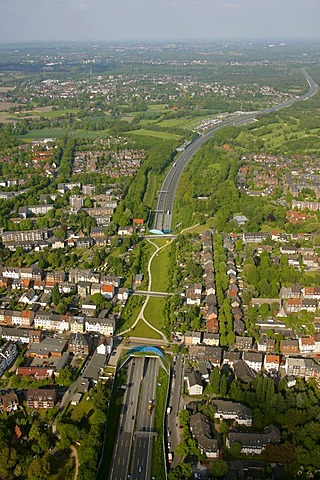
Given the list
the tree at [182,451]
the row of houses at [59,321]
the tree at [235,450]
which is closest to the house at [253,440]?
the tree at [235,450]

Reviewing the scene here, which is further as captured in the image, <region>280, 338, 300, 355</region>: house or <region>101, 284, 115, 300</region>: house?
<region>101, 284, 115, 300</region>: house

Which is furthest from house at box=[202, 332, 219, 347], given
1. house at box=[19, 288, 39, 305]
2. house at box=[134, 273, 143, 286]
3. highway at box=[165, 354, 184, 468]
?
house at box=[19, 288, 39, 305]

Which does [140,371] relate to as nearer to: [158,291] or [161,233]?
[158,291]

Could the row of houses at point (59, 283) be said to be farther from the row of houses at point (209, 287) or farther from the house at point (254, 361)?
the house at point (254, 361)

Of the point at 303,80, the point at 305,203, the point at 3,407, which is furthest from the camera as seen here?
the point at 303,80

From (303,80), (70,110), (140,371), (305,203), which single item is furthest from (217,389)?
(303,80)

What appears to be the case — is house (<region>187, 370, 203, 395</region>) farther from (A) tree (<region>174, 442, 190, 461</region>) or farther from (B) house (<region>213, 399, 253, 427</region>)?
(A) tree (<region>174, 442, 190, 461</region>)

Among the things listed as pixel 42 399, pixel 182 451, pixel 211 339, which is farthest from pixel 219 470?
pixel 211 339
